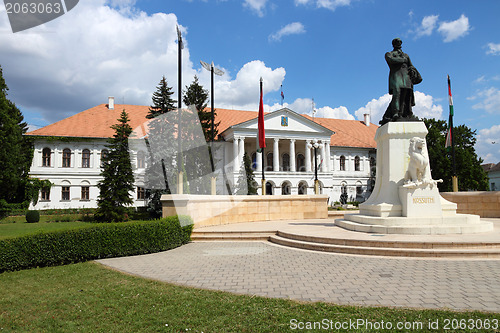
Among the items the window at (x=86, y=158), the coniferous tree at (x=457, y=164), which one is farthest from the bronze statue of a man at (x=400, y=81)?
the window at (x=86, y=158)

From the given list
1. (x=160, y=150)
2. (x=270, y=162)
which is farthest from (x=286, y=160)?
(x=160, y=150)

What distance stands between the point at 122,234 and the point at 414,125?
391 inches

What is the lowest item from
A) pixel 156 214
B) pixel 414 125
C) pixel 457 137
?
pixel 156 214

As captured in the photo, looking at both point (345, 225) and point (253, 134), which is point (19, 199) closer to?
point (253, 134)

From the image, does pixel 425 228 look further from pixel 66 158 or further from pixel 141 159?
pixel 66 158

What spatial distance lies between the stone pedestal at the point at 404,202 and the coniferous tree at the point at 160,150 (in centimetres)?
1878

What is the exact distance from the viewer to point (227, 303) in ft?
14.8

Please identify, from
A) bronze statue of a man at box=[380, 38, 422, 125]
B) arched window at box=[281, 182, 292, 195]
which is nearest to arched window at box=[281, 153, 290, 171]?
arched window at box=[281, 182, 292, 195]

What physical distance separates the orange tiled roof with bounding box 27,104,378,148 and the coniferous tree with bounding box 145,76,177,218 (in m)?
12.7

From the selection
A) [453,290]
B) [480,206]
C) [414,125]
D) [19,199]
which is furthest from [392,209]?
[19,199]

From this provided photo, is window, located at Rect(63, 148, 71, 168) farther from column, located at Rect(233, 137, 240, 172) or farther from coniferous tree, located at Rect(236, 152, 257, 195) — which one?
coniferous tree, located at Rect(236, 152, 257, 195)

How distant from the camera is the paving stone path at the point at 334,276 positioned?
15.2 feet

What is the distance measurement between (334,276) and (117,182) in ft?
81.5

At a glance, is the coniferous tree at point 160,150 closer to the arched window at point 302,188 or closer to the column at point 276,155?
the column at point 276,155
